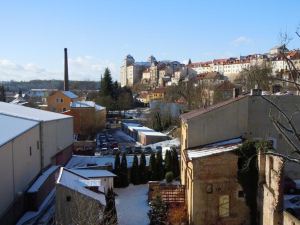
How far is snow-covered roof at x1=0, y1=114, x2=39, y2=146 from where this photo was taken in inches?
945

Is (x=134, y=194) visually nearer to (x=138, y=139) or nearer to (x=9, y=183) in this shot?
(x=9, y=183)

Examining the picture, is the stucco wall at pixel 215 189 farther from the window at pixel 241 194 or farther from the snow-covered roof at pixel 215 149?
the snow-covered roof at pixel 215 149

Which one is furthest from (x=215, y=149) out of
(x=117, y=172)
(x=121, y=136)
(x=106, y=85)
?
(x=106, y=85)

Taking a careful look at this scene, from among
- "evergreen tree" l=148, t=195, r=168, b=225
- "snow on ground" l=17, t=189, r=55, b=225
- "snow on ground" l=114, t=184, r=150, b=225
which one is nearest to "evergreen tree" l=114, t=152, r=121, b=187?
"snow on ground" l=114, t=184, r=150, b=225

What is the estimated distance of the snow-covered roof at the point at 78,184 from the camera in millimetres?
21344

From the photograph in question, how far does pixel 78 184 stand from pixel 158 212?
4946 mm

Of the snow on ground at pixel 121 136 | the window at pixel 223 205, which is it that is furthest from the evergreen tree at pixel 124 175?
the snow on ground at pixel 121 136

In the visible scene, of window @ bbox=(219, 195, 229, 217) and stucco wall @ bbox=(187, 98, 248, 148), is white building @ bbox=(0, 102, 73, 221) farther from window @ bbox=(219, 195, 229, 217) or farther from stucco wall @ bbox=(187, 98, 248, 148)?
window @ bbox=(219, 195, 229, 217)

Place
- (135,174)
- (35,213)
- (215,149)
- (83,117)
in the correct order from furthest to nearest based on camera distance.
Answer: (83,117) < (135,174) < (35,213) < (215,149)

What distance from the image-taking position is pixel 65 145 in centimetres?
3972

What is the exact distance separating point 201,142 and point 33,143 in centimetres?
1106

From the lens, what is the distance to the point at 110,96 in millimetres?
90750

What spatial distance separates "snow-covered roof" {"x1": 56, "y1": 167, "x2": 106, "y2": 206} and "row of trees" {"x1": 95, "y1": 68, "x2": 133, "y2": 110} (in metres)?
62.0

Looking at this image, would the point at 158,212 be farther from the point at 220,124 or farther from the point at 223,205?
the point at 220,124
